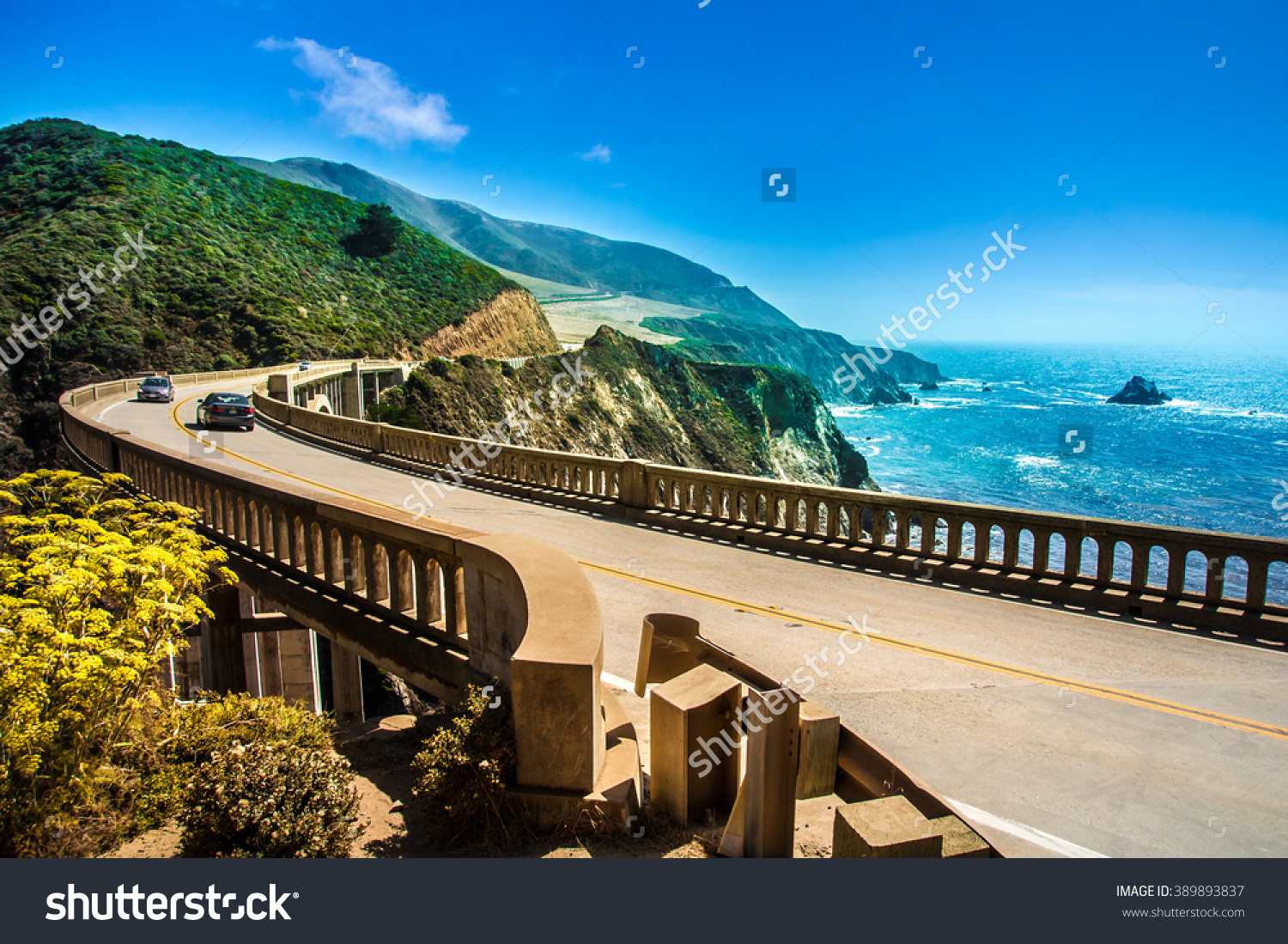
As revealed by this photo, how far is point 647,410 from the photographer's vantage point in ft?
324

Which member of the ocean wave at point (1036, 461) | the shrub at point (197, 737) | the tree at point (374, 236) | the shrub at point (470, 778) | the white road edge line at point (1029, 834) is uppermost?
the tree at point (374, 236)

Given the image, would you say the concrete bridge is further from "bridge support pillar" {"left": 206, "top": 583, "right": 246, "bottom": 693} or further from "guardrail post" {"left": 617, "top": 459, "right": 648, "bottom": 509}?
"bridge support pillar" {"left": 206, "top": 583, "right": 246, "bottom": 693}

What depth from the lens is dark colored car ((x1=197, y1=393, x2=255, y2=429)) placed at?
2866 centimetres

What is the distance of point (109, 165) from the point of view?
8706 centimetres

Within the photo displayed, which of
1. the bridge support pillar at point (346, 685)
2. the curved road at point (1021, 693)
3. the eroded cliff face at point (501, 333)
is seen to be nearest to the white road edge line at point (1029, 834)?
the curved road at point (1021, 693)

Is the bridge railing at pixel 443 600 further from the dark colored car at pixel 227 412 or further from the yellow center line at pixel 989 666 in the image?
the dark colored car at pixel 227 412

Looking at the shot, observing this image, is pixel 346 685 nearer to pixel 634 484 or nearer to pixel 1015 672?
pixel 634 484

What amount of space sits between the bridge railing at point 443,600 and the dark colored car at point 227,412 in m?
20.8

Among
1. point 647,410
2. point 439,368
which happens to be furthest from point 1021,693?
point 647,410

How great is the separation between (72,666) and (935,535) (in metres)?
11.0

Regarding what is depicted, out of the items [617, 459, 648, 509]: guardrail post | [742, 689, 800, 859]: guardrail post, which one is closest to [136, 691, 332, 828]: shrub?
[742, 689, 800, 859]: guardrail post

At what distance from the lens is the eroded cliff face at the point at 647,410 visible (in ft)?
234

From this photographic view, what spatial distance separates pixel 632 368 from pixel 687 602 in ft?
313

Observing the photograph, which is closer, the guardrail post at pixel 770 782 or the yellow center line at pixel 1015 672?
the guardrail post at pixel 770 782
